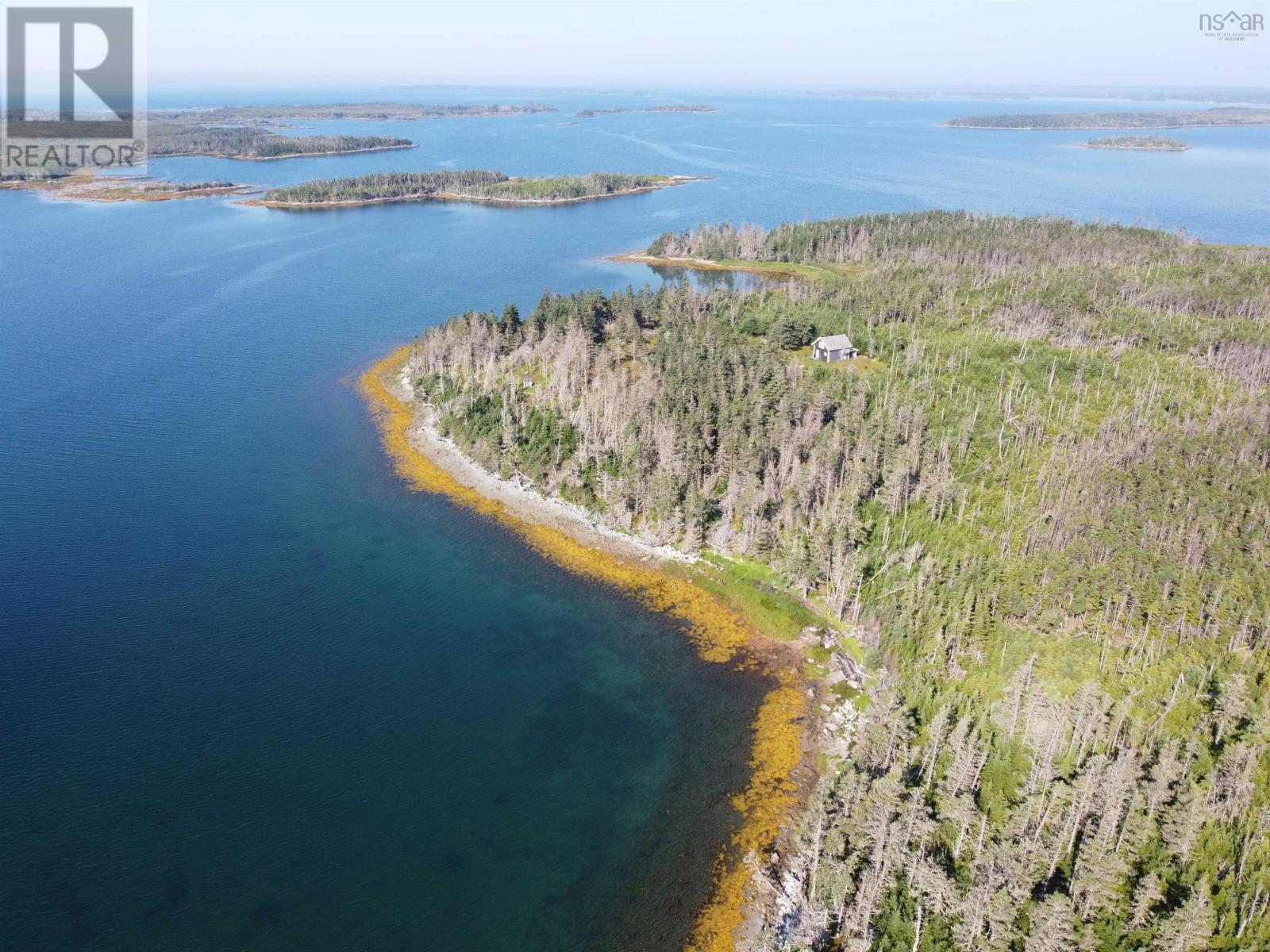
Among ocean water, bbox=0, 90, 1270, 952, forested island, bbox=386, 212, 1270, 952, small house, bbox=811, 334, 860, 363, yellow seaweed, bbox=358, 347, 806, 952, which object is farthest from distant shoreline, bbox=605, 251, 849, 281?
yellow seaweed, bbox=358, 347, 806, 952

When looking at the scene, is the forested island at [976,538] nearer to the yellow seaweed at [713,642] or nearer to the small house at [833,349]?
the yellow seaweed at [713,642]

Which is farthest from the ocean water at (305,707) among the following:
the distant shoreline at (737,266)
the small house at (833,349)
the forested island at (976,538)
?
the distant shoreline at (737,266)

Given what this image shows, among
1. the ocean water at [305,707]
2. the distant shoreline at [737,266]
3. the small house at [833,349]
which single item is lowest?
the ocean water at [305,707]

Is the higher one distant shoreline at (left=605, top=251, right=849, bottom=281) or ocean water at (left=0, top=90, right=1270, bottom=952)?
distant shoreline at (left=605, top=251, right=849, bottom=281)

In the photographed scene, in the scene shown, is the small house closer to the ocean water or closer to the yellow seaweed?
the yellow seaweed

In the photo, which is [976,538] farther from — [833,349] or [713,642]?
[833,349]

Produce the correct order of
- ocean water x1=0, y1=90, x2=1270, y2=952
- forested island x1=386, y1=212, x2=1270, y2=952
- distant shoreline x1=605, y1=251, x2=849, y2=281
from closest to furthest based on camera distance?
forested island x1=386, y1=212, x2=1270, y2=952, ocean water x1=0, y1=90, x2=1270, y2=952, distant shoreline x1=605, y1=251, x2=849, y2=281
